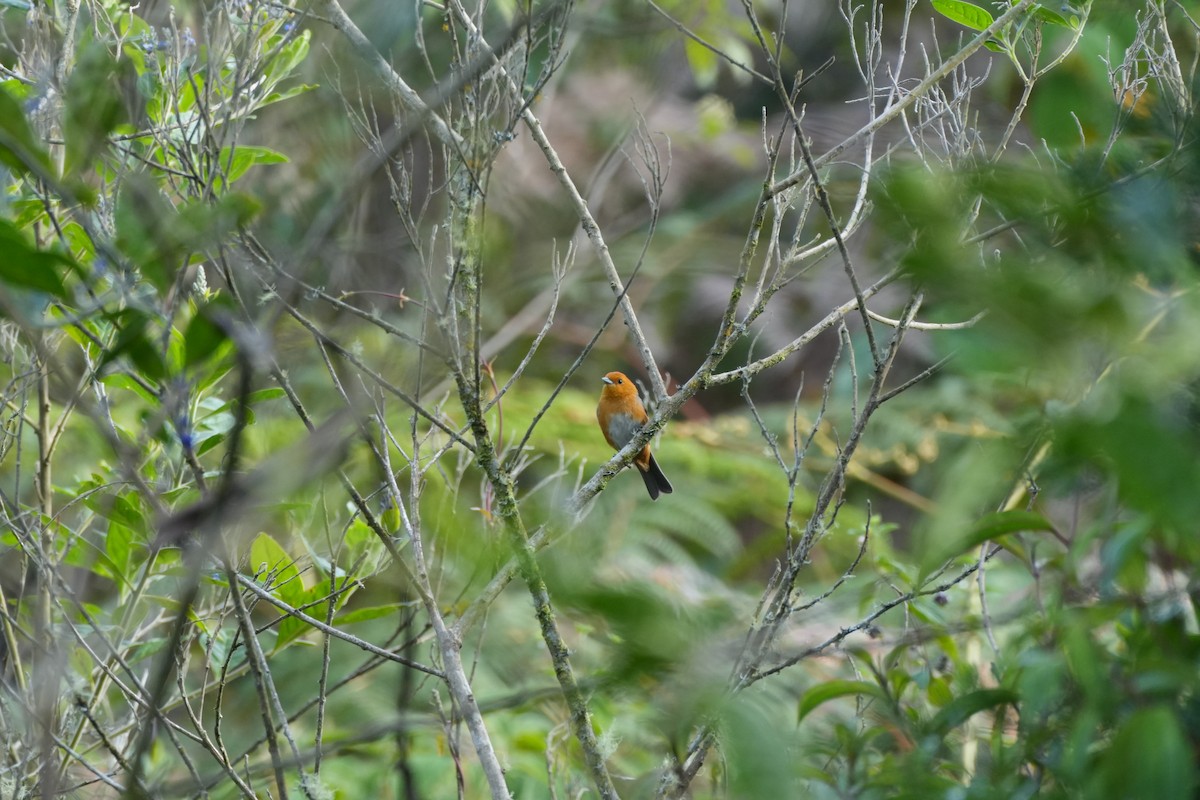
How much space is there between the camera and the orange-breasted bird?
17.4 ft

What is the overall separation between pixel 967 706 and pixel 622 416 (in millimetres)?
4294

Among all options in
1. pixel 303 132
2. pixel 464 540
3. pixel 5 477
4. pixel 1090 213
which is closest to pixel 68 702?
pixel 464 540

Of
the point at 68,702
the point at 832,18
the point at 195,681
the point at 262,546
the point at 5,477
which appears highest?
the point at 832,18

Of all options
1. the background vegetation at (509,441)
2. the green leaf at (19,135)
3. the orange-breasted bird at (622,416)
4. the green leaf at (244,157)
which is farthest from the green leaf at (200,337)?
the orange-breasted bird at (622,416)

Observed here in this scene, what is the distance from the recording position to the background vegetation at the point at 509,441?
2.43 ft

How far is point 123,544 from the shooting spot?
217cm

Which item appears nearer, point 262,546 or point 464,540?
point 464,540

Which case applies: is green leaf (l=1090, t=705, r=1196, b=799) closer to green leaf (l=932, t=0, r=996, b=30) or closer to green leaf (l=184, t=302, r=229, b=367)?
green leaf (l=184, t=302, r=229, b=367)

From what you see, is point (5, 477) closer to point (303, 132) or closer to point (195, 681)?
point (195, 681)

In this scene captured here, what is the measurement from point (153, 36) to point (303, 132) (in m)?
3.25

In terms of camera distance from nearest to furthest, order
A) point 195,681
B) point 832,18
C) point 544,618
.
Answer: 1. point 544,618
2. point 195,681
3. point 832,18

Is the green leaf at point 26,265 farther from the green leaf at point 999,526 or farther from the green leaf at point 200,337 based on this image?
the green leaf at point 999,526

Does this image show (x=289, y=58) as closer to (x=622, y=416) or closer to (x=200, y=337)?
(x=200, y=337)

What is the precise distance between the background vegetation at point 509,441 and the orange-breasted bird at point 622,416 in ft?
2.68
